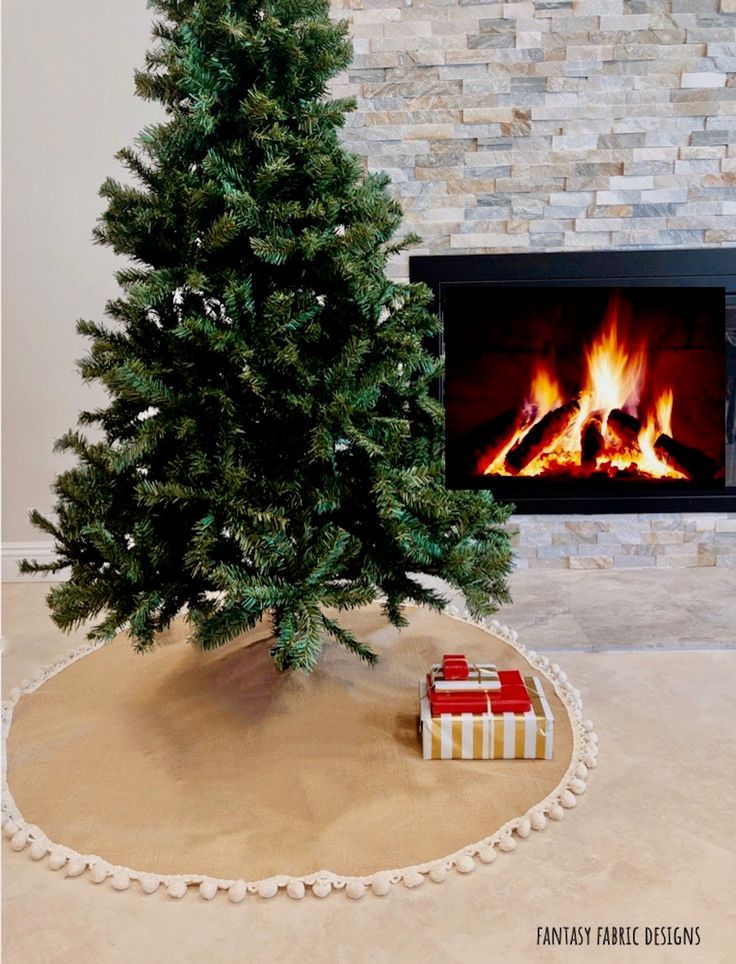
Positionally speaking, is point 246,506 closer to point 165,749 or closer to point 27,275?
point 165,749

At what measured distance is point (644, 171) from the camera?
7.55ft

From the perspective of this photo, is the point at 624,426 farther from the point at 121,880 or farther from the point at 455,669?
the point at 121,880

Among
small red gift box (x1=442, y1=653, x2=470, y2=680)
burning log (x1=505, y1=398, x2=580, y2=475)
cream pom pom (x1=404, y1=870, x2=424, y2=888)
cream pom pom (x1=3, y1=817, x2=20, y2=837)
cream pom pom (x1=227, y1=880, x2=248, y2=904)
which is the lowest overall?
cream pom pom (x1=404, y1=870, x2=424, y2=888)

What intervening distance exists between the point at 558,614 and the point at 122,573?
1.18 m

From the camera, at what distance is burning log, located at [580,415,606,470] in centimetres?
234

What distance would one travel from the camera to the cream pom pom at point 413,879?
1109 mm

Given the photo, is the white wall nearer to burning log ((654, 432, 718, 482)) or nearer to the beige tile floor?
the beige tile floor

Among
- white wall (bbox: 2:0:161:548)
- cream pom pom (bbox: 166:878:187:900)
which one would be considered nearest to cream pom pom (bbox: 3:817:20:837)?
cream pom pom (bbox: 166:878:187:900)

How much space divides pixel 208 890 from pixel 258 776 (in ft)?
0.90

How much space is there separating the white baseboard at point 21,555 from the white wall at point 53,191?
13cm

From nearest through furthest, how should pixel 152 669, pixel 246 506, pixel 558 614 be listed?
pixel 246 506 < pixel 152 669 < pixel 558 614

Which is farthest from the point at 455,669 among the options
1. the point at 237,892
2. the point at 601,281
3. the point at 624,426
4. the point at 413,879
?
the point at 601,281

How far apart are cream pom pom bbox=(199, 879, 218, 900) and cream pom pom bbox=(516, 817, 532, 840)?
443 mm

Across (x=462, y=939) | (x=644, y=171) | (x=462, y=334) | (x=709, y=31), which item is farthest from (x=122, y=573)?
(x=709, y=31)
